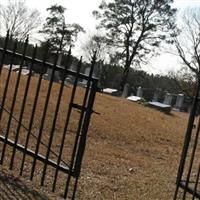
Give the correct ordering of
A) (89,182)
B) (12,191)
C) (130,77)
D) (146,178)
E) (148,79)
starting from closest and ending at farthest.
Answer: (12,191) < (89,182) < (146,178) < (130,77) < (148,79)

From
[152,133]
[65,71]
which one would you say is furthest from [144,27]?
[65,71]

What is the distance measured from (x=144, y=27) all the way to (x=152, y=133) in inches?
1177

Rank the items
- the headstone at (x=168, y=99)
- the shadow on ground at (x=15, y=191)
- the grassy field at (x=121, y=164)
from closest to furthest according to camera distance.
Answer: the shadow on ground at (x=15, y=191), the grassy field at (x=121, y=164), the headstone at (x=168, y=99)

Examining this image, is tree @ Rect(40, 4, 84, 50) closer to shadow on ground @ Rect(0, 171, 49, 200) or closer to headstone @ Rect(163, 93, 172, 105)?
headstone @ Rect(163, 93, 172, 105)

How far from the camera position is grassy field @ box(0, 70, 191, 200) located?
650cm

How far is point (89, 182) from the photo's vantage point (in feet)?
24.1

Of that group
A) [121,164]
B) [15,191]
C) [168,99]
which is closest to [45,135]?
[121,164]

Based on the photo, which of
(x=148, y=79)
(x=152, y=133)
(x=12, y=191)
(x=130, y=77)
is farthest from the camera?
(x=148, y=79)

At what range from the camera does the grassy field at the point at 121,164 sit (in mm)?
6498

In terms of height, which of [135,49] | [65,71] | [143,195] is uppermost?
[135,49]

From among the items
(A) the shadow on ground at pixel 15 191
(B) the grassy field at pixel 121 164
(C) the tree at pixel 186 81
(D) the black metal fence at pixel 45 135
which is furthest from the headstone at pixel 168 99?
(A) the shadow on ground at pixel 15 191

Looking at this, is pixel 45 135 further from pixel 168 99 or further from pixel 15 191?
pixel 168 99

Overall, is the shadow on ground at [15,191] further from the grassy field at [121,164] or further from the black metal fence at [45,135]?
the black metal fence at [45,135]

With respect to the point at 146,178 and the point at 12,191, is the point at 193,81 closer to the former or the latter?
the point at 146,178
